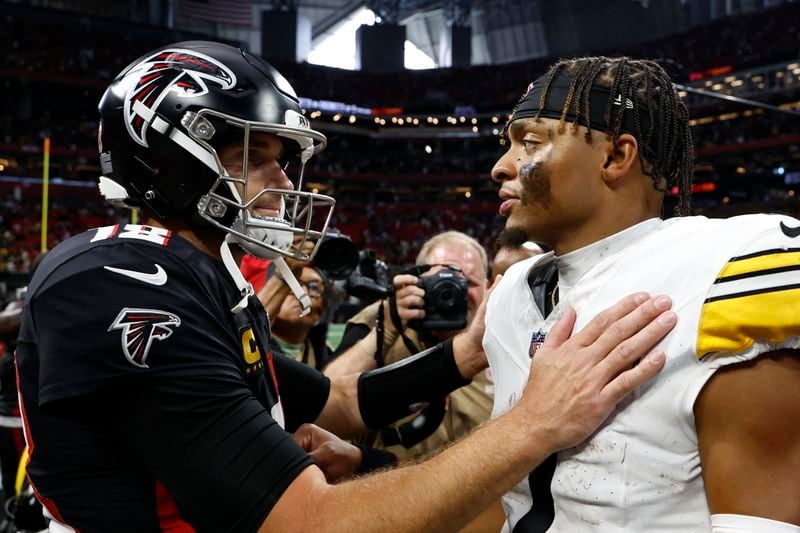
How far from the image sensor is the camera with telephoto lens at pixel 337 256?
2.65 m

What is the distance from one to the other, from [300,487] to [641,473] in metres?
0.62

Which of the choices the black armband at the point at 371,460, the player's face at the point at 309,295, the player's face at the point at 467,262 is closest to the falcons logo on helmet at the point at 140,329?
the black armband at the point at 371,460

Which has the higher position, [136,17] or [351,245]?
[136,17]

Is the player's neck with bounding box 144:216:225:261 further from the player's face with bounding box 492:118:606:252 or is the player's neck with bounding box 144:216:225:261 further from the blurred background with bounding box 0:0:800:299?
the blurred background with bounding box 0:0:800:299

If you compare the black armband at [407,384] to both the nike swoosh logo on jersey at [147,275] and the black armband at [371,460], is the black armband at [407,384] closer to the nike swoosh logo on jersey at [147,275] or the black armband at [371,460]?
the black armband at [371,460]

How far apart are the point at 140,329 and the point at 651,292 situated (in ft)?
3.14

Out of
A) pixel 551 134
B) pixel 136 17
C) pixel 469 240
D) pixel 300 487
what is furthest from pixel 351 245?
pixel 136 17

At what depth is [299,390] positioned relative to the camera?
213cm

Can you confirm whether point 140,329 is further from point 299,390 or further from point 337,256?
point 337,256

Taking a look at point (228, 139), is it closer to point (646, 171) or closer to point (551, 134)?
point (551, 134)

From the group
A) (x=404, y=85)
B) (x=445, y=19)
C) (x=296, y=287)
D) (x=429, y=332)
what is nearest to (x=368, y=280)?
(x=429, y=332)

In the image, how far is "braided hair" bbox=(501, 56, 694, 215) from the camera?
4.94 feet

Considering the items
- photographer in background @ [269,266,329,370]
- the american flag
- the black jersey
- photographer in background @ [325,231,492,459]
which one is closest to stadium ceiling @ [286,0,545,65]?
the american flag

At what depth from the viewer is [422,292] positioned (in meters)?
2.62
